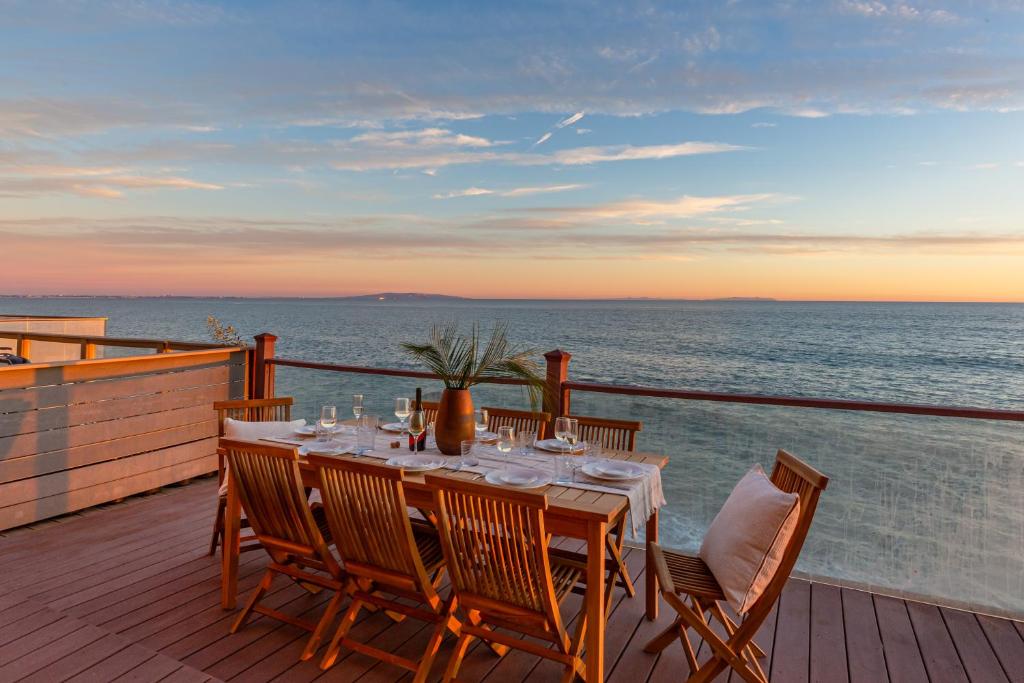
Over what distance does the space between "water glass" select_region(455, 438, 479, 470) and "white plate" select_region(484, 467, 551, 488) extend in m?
0.17

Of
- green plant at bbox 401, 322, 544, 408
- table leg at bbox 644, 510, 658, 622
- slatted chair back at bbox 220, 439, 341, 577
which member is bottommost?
table leg at bbox 644, 510, 658, 622

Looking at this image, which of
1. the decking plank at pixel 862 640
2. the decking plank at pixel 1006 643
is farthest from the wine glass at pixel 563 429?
the decking plank at pixel 1006 643

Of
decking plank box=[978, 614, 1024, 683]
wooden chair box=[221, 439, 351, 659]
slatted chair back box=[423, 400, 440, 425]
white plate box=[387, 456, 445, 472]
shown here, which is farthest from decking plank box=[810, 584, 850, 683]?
slatted chair back box=[423, 400, 440, 425]

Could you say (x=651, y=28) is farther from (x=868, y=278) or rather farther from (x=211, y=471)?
(x=868, y=278)

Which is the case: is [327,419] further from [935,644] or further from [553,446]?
[935,644]

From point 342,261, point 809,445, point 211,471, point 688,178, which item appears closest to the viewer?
point 809,445

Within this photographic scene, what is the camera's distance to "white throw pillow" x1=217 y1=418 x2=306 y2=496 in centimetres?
308

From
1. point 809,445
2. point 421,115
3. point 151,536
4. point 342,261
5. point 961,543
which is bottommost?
point 151,536

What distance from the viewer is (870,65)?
658cm

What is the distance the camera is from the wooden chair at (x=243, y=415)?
3.27 m

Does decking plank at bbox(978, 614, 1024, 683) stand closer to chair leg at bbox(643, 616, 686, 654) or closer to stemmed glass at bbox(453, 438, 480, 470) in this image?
chair leg at bbox(643, 616, 686, 654)

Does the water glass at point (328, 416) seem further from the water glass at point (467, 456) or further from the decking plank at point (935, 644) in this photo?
the decking plank at point (935, 644)

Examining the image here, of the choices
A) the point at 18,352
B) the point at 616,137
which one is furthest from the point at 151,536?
the point at 616,137

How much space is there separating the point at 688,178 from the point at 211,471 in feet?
32.6
